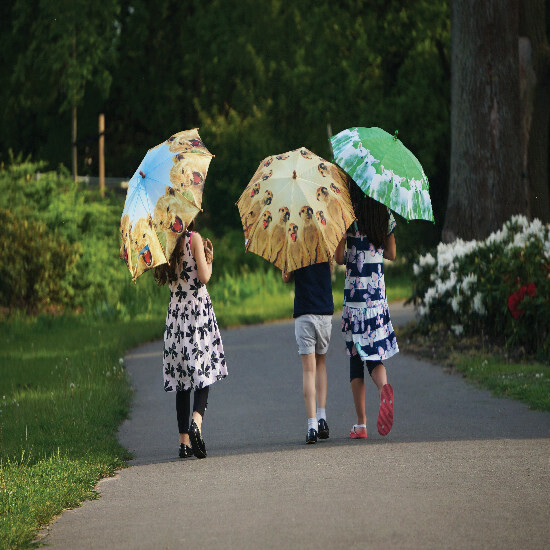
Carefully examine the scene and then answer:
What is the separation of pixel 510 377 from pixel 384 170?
3379 mm

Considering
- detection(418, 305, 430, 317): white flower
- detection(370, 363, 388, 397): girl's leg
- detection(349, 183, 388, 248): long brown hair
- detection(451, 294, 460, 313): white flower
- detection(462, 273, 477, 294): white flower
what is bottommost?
detection(370, 363, 388, 397): girl's leg

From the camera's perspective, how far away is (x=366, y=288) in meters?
7.66

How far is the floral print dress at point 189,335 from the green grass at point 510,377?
276 cm

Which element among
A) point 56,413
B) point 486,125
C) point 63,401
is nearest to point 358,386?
point 56,413

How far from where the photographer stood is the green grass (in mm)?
9062

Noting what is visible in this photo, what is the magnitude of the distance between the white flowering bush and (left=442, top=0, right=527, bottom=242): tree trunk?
16.4 inches

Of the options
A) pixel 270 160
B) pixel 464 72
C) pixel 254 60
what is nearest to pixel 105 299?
pixel 464 72

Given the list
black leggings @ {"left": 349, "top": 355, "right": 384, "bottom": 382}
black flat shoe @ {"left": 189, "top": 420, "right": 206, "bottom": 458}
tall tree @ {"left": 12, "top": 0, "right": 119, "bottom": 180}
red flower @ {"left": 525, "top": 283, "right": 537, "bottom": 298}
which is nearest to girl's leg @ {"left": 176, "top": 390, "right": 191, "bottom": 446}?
black flat shoe @ {"left": 189, "top": 420, "right": 206, "bottom": 458}

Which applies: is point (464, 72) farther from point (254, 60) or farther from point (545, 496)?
point (254, 60)

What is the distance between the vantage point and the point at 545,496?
5.81m

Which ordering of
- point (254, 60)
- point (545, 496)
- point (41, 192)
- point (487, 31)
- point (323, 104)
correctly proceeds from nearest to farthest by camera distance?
point (545, 496) → point (487, 31) → point (41, 192) → point (323, 104) → point (254, 60)

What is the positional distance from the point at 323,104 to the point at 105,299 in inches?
437

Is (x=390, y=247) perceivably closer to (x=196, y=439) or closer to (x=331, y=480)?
(x=196, y=439)

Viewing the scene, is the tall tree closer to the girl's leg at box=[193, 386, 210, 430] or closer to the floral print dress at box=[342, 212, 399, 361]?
the floral print dress at box=[342, 212, 399, 361]
